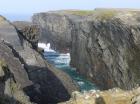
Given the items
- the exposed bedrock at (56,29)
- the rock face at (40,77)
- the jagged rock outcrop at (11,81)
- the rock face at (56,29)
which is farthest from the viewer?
the rock face at (56,29)

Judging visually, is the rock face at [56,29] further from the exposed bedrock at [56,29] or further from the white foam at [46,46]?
the white foam at [46,46]

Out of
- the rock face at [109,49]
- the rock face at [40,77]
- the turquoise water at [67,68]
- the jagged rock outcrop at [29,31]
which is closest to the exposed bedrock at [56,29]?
the turquoise water at [67,68]

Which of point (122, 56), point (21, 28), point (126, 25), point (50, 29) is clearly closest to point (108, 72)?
point (122, 56)

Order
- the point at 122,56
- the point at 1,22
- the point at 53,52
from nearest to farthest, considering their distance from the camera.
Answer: the point at 1,22 → the point at 122,56 → the point at 53,52

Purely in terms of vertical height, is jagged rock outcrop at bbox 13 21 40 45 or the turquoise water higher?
jagged rock outcrop at bbox 13 21 40 45

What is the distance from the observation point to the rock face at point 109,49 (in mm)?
70188

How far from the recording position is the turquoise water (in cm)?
8356

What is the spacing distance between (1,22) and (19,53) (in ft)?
41.6

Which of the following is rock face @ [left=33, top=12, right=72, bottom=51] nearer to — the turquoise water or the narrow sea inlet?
the narrow sea inlet

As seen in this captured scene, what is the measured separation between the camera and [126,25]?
7012 centimetres

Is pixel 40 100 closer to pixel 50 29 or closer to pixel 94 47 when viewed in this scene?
pixel 94 47

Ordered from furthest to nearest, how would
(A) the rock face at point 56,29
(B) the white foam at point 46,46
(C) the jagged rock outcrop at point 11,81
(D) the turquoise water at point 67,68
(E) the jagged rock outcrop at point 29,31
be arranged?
1. (B) the white foam at point 46,46
2. (A) the rock face at point 56,29
3. (D) the turquoise water at point 67,68
4. (E) the jagged rock outcrop at point 29,31
5. (C) the jagged rock outcrop at point 11,81

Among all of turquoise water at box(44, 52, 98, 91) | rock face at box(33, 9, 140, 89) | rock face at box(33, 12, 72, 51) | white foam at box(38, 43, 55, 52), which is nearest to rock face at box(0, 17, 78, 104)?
rock face at box(33, 9, 140, 89)

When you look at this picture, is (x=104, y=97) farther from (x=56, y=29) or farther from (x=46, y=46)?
(x=46, y=46)
